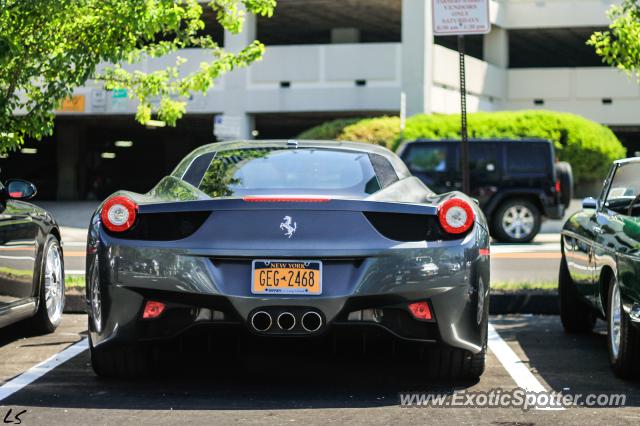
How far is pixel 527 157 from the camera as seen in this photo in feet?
63.8

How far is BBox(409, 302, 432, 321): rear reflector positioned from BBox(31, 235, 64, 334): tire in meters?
3.22

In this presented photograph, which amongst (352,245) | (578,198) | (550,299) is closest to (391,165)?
(352,245)

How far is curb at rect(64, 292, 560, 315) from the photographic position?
9.24 meters

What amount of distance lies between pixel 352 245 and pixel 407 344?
0.62m

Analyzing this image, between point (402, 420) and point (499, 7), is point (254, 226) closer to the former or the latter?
point (402, 420)

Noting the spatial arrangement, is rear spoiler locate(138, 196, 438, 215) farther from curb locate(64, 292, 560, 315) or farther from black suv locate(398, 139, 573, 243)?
black suv locate(398, 139, 573, 243)

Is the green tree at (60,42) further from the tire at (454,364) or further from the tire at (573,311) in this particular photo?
the tire at (454,364)

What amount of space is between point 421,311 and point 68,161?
135 ft

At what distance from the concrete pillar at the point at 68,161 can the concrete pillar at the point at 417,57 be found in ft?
57.5

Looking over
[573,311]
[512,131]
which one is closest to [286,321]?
[573,311]

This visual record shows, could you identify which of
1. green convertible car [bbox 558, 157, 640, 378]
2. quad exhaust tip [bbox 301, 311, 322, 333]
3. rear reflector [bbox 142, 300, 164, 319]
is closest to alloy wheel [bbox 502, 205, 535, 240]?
green convertible car [bbox 558, 157, 640, 378]

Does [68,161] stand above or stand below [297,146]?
below

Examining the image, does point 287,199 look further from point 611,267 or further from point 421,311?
point 611,267

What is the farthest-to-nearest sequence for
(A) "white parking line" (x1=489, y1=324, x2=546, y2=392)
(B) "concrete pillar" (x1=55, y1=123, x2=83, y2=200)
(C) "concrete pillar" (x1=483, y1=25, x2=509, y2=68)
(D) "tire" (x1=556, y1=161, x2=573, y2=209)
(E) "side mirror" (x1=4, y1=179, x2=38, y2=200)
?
(B) "concrete pillar" (x1=55, y1=123, x2=83, y2=200), (C) "concrete pillar" (x1=483, y1=25, x2=509, y2=68), (D) "tire" (x1=556, y1=161, x2=573, y2=209), (E) "side mirror" (x1=4, y1=179, x2=38, y2=200), (A) "white parking line" (x1=489, y1=324, x2=546, y2=392)
